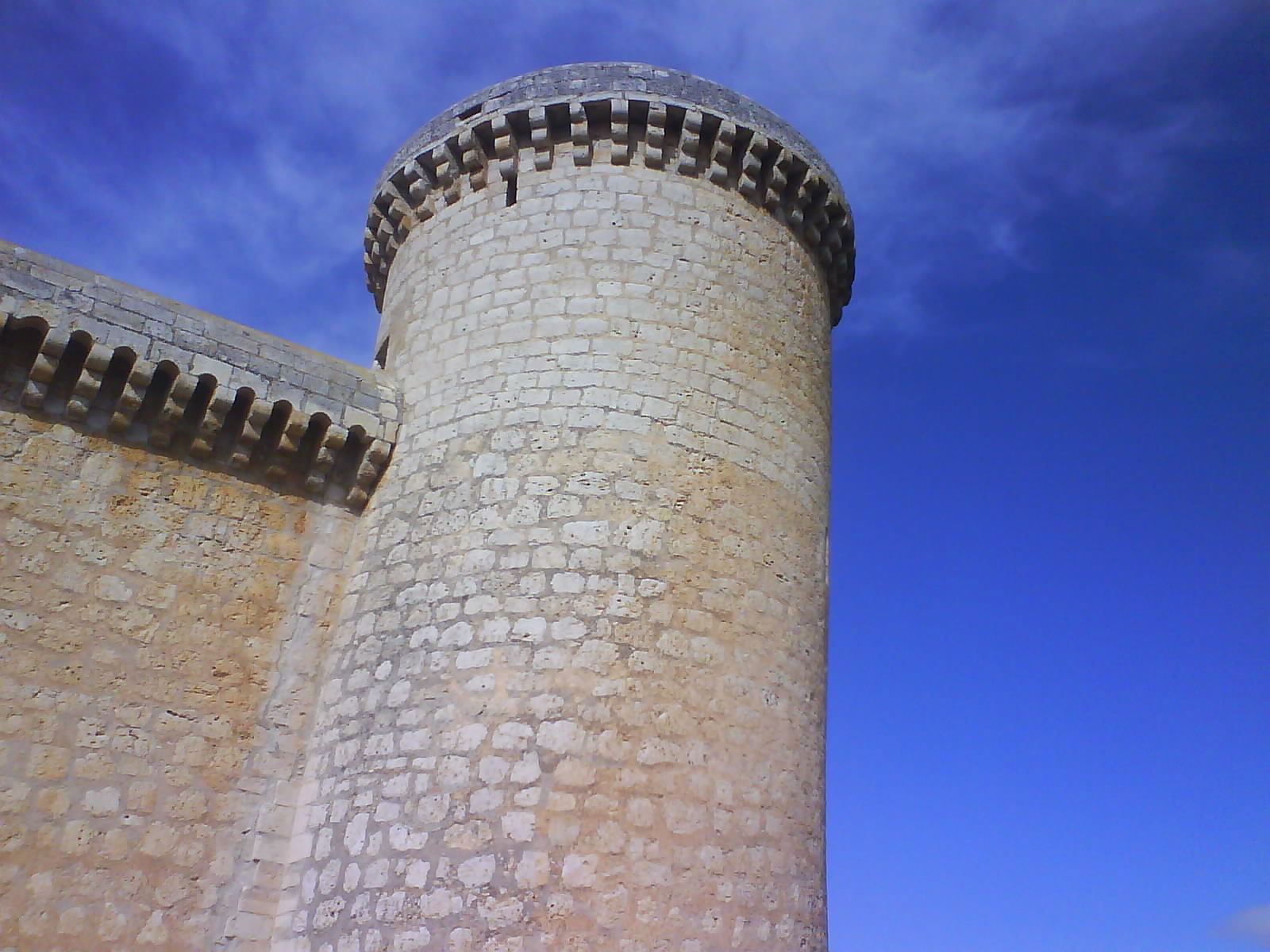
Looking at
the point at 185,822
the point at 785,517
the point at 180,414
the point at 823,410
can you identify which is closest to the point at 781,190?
the point at 823,410

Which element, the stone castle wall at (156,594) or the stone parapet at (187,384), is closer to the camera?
the stone castle wall at (156,594)

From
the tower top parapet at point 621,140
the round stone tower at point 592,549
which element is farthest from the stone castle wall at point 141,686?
the tower top parapet at point 621,140

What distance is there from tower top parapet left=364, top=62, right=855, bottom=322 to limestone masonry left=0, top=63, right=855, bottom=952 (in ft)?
0.08

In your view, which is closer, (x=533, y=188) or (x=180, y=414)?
(x=180, y=414)

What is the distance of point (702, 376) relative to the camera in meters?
6.17

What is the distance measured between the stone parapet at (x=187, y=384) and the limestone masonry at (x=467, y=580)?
2 centimetres

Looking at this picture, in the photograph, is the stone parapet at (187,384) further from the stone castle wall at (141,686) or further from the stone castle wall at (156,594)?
the stone castle wall at (141,686)

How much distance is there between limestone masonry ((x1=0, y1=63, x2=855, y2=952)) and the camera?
5.02m

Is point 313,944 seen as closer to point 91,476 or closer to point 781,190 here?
point 91,476

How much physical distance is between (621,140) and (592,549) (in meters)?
2.77

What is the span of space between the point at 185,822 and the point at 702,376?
11.9 feet

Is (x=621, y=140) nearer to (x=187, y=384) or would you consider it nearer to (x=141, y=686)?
(x=187, y=384)

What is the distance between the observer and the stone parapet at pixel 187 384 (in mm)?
5758

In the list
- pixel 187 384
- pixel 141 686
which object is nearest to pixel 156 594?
pixel 141 686
